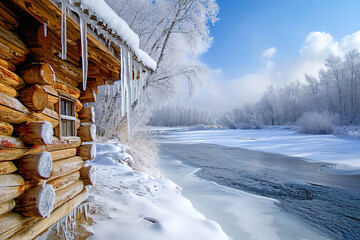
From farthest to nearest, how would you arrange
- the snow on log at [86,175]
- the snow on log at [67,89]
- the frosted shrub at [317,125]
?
the frosted shrub at [317,125], the snow on log at [86,175], the snow on log at [67,89]

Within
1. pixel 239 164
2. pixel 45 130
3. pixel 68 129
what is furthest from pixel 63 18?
pixel 239 164

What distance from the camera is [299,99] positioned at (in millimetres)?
42219

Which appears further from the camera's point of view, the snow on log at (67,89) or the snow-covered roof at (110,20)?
the snow on log at (67,89)

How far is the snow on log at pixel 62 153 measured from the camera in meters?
2.16

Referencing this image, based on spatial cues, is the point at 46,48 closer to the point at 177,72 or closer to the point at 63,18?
the point at 63,18

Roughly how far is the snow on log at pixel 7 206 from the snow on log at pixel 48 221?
0.80ft

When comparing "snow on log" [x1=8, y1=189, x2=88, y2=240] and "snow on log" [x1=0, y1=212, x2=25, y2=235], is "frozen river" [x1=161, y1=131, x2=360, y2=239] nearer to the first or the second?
"snow on log" [x1=8, y1=189, x2=88, y2=240]

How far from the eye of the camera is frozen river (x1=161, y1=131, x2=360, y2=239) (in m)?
3.31

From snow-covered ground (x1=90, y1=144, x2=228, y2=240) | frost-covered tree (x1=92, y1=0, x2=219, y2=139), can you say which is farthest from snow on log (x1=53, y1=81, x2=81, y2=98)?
frost-covered tree (x1=92, y1=0, x2=219, y2=139)

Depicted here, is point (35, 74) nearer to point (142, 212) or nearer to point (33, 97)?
point (33, 97)

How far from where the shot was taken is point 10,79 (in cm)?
160

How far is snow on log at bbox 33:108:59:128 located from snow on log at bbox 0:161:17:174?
0.50 meters

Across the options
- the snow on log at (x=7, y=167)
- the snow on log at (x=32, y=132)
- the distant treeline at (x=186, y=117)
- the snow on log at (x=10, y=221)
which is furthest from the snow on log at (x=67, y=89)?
the distant treeline at (x=186, y=117)

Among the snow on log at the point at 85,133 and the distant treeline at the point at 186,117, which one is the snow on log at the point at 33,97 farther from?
the distant treeline at the point at 186,117
